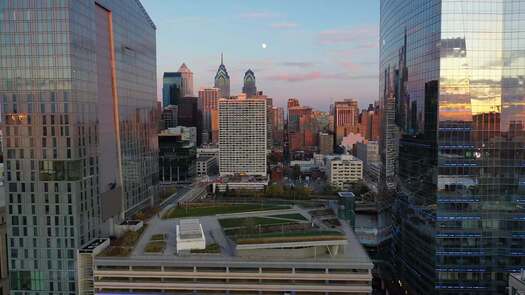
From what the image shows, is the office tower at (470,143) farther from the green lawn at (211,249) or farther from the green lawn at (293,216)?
the green lawn at (211,249)

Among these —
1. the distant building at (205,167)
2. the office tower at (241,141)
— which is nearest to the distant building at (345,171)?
the office tower at (241,141)

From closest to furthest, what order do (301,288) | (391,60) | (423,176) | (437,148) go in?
(301,288), (437,148), (423,176), (391,60)

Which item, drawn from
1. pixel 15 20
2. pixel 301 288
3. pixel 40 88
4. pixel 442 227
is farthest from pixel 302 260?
pixel 15 20

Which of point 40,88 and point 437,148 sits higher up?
point 40,88

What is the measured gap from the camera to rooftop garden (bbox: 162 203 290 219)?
57219 mm

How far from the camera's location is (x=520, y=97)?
130 feet

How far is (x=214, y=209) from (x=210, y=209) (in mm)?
666

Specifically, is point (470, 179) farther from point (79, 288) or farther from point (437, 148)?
point (79, 288)

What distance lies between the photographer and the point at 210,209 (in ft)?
196

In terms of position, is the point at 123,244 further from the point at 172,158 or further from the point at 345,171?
the point at 345,171

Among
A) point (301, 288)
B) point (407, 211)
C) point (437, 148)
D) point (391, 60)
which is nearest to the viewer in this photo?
point (301, 288)

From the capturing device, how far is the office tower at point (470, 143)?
39.6 metres

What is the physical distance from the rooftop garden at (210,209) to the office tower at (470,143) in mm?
23286

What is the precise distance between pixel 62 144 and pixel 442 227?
37.9m
